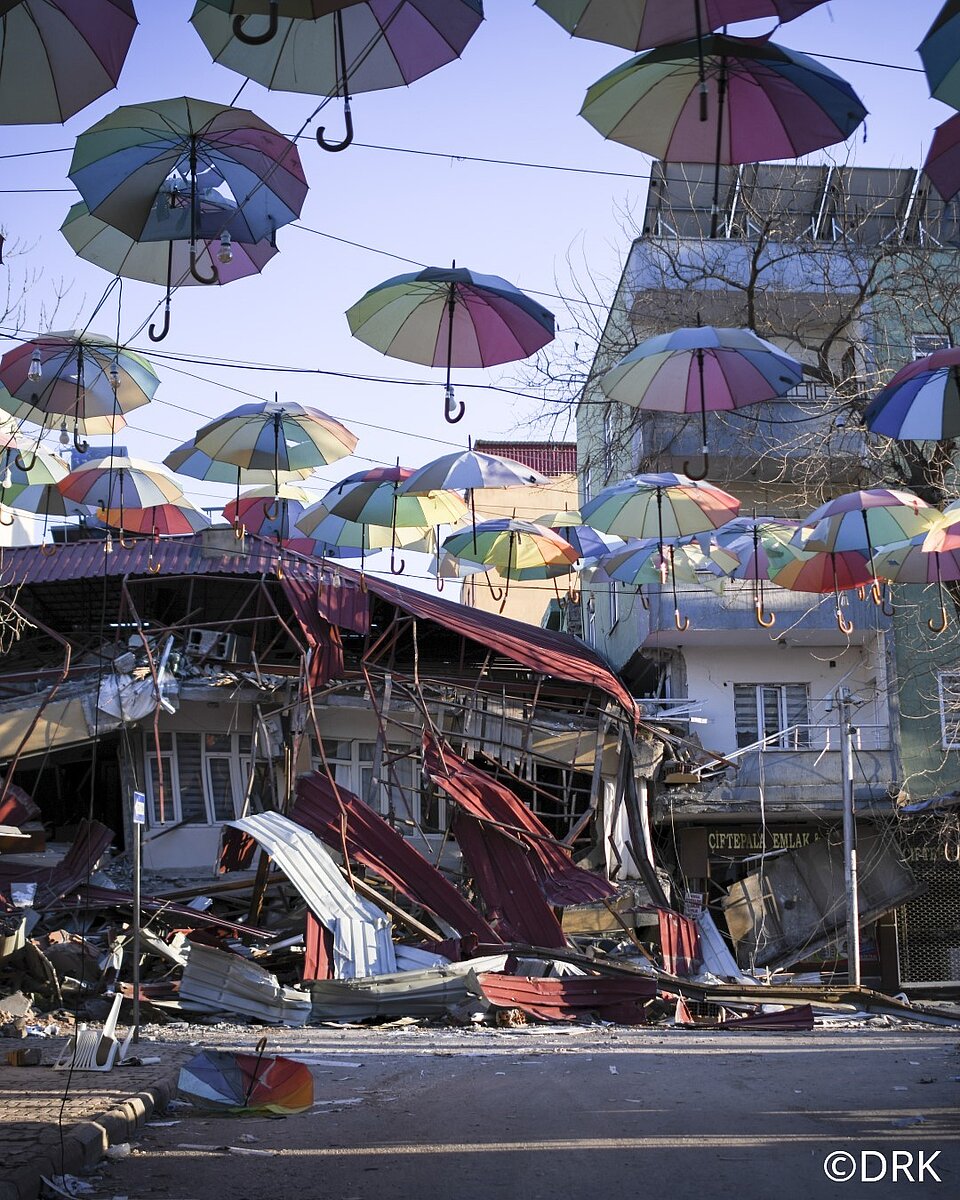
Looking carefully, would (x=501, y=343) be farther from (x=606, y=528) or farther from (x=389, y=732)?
(x=389, y=732)

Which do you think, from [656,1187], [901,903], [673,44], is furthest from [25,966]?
[901,903]

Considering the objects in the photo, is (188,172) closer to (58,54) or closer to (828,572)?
(58,54)

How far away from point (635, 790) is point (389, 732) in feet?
14.6

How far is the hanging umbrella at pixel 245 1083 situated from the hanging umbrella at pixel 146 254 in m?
5.60

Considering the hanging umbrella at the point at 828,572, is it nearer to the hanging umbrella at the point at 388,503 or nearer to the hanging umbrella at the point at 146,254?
the hanging umbrella at the point at 388,503

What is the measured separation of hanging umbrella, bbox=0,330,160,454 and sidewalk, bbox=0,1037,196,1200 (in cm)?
641

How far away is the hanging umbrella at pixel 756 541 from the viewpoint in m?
19.6

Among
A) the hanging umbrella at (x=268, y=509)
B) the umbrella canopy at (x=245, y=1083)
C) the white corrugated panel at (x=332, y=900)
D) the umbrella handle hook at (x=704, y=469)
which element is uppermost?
the hanging umbrella at (x=268, y=509)

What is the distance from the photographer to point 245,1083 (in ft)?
28.1

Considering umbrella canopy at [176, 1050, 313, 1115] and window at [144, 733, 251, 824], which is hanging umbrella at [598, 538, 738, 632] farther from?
umbrella canopy at [176, 1050, 313, 1115]

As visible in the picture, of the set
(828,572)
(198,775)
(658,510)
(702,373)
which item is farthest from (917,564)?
(198,775)

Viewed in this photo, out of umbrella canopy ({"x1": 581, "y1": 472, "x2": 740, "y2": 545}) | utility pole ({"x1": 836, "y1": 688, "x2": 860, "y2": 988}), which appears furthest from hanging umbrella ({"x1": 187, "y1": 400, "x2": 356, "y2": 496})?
utility pole ({"x1": 836, "y1": 688, "x2": 860, "y2": 988})

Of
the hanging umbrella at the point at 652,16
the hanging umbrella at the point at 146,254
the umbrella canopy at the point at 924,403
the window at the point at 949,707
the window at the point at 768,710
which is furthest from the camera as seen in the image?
the window at the point at 768,710

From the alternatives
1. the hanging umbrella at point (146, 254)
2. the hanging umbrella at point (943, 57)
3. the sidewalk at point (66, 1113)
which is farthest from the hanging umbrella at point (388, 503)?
the hanging umbrella at point (943, 57)
